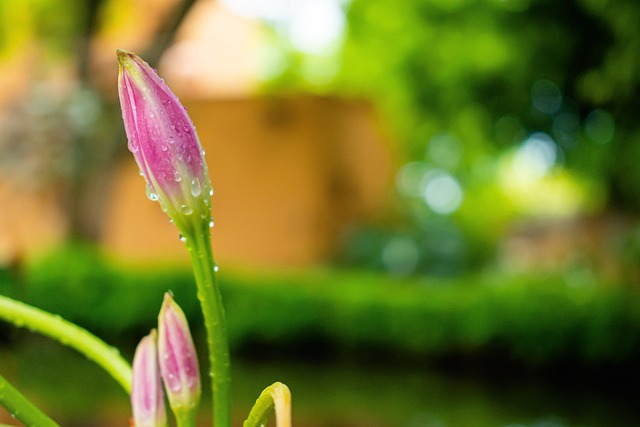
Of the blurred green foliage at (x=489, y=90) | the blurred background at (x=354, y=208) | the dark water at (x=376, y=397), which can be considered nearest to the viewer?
the dark water at (x=376, y=397)

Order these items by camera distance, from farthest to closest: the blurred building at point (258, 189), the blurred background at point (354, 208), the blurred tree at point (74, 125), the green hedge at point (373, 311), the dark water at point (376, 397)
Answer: the blurred building at point (258, 189) → the blurred tree at point (74, 125) → the green hedge at point (373, 311) → the blurred background at point (354, 208) → the dark water at point (376, 397)

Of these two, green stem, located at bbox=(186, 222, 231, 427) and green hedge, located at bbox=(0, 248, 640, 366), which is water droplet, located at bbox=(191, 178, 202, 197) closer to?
green stem, located at bbox=(186, 222, 231, 427)

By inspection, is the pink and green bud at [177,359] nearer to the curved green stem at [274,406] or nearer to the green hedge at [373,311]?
the curved green stem at [274,406]

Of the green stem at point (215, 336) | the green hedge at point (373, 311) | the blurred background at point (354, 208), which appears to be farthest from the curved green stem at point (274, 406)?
the green hedge at point (373, 311)

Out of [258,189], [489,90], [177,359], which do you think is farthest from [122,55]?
[489,90]

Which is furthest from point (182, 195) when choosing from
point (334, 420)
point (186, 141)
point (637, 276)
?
point (637, 276)

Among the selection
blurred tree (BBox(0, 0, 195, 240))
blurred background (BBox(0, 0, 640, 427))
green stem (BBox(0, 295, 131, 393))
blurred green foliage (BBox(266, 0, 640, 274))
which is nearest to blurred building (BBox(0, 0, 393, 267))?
blurred background (BBox(0, 0, 640, 427))

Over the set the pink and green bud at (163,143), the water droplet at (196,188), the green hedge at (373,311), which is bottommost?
the water droplet at (196,188)
